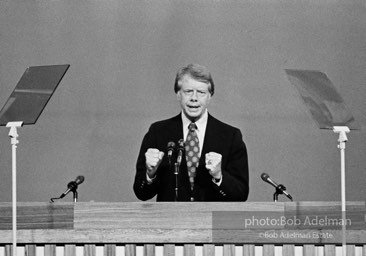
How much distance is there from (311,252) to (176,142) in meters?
1.16

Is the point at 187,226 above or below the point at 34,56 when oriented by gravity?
below

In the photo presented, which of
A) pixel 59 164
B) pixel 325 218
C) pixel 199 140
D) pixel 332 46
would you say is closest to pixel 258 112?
pixel 332 46

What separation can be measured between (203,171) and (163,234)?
0.71 metres

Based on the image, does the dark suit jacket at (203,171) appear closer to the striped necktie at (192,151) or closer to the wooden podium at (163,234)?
the striped necktie at (192,151)

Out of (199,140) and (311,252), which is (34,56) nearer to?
(199,140)

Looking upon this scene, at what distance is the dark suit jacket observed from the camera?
6.38 meters

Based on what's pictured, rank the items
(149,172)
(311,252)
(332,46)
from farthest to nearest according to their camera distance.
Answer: (332,46)
(149,172)
(311,252)

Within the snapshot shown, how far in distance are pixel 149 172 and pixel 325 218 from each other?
100cm

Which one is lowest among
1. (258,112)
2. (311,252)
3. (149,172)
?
(311,252)

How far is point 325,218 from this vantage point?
5941 millimetres

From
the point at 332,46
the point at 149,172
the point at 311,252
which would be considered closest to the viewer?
the point at 311,252

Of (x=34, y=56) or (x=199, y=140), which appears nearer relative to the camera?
(x=199, y=140)

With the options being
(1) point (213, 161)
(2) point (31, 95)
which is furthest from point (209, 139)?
(2) point (31, 95)

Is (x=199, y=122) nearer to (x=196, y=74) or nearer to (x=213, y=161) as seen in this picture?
(x=196, y=74)
